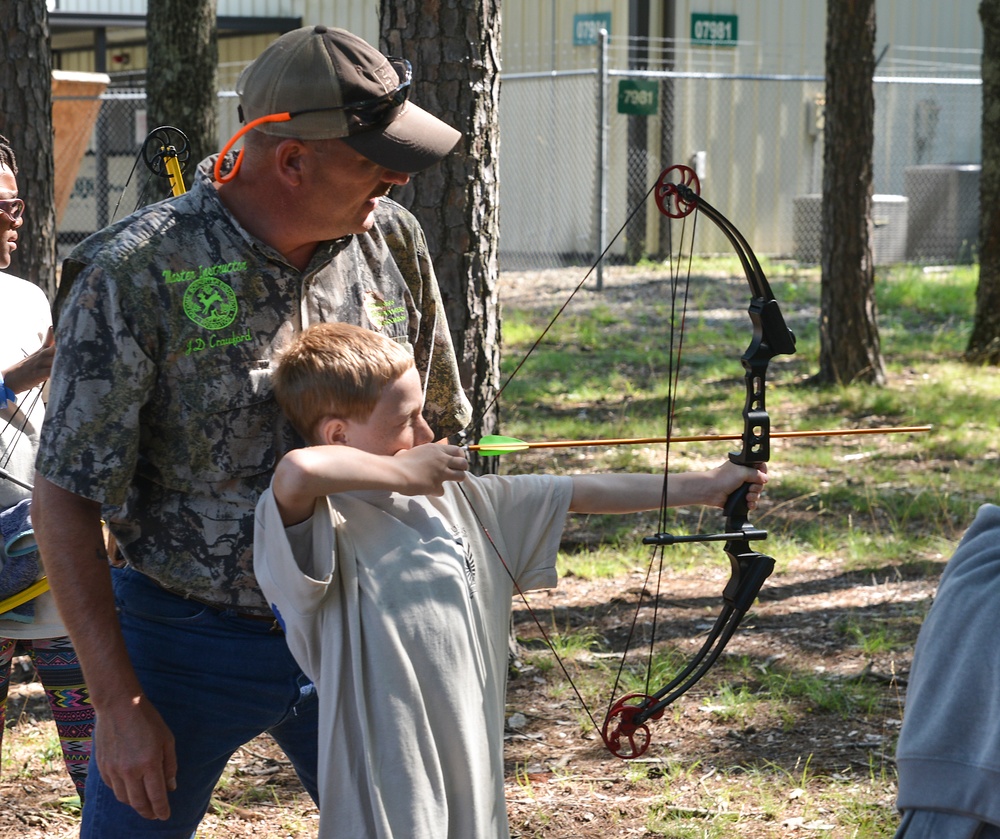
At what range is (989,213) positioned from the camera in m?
9.61

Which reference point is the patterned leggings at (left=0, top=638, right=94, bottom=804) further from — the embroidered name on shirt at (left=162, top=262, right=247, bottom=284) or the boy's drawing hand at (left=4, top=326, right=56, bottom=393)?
the embroidered name on shirt at (left=162, top=262, right=247, bottom=284)

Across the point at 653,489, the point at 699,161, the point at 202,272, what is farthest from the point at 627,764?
the point at 699,161

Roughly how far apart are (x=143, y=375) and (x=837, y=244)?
7513mm

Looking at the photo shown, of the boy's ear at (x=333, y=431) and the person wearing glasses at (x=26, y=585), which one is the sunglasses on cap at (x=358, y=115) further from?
the person wearing glasses at (x=26, y=585)

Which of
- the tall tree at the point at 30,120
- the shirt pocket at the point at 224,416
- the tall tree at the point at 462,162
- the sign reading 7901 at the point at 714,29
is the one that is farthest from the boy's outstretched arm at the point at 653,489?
the sign reading 7901 at the point at 714,29

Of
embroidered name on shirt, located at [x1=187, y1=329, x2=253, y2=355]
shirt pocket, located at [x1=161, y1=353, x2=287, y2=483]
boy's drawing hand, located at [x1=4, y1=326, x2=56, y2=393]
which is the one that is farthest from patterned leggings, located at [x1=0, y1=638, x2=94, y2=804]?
embroidered name on shirt, located at [x1=187, y1=329, x2=253, y2=355]

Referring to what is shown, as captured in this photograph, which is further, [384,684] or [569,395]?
[569,395]

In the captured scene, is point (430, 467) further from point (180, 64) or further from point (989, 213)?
point (989, 213)

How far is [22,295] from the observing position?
3156 millimetres

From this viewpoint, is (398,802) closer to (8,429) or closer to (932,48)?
(8,429)

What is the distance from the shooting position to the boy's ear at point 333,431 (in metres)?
1.98

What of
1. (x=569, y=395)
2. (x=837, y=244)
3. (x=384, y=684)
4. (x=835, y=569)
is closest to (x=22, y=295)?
(x=384, y=684)

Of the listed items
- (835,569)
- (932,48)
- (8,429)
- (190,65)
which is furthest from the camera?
(932,48)

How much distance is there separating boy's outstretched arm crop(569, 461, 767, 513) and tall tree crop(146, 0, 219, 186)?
4.82 metres
